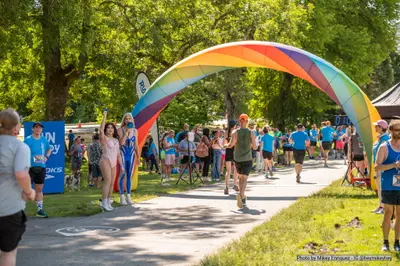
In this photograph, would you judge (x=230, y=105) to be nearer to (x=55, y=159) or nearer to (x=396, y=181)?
(x=55, y=159)

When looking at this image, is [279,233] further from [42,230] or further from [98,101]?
[98,101]

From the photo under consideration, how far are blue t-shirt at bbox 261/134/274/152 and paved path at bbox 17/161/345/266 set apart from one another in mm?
6150

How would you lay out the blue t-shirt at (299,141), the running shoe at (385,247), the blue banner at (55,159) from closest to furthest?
the running shoe at (385,247) < the blue banner at (55,159) < the blue t-shirt at (299,141)

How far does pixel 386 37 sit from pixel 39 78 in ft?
90.9

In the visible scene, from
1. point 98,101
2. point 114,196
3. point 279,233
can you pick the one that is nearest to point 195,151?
point 114,196

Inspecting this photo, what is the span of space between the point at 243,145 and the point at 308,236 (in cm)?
438

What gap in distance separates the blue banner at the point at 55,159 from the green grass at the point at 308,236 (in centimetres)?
746

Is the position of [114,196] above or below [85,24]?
below

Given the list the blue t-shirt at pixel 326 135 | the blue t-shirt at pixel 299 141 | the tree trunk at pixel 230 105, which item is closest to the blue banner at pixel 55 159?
the blue t-shirt at pixel 299 141

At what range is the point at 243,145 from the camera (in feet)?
47.0

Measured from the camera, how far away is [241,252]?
29.1 ft

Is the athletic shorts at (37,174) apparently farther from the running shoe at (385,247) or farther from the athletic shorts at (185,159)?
the athletic shorts at (185,159)

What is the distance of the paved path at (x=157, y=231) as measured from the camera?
8922 mm

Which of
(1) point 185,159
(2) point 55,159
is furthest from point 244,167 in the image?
(1) point 185,159
